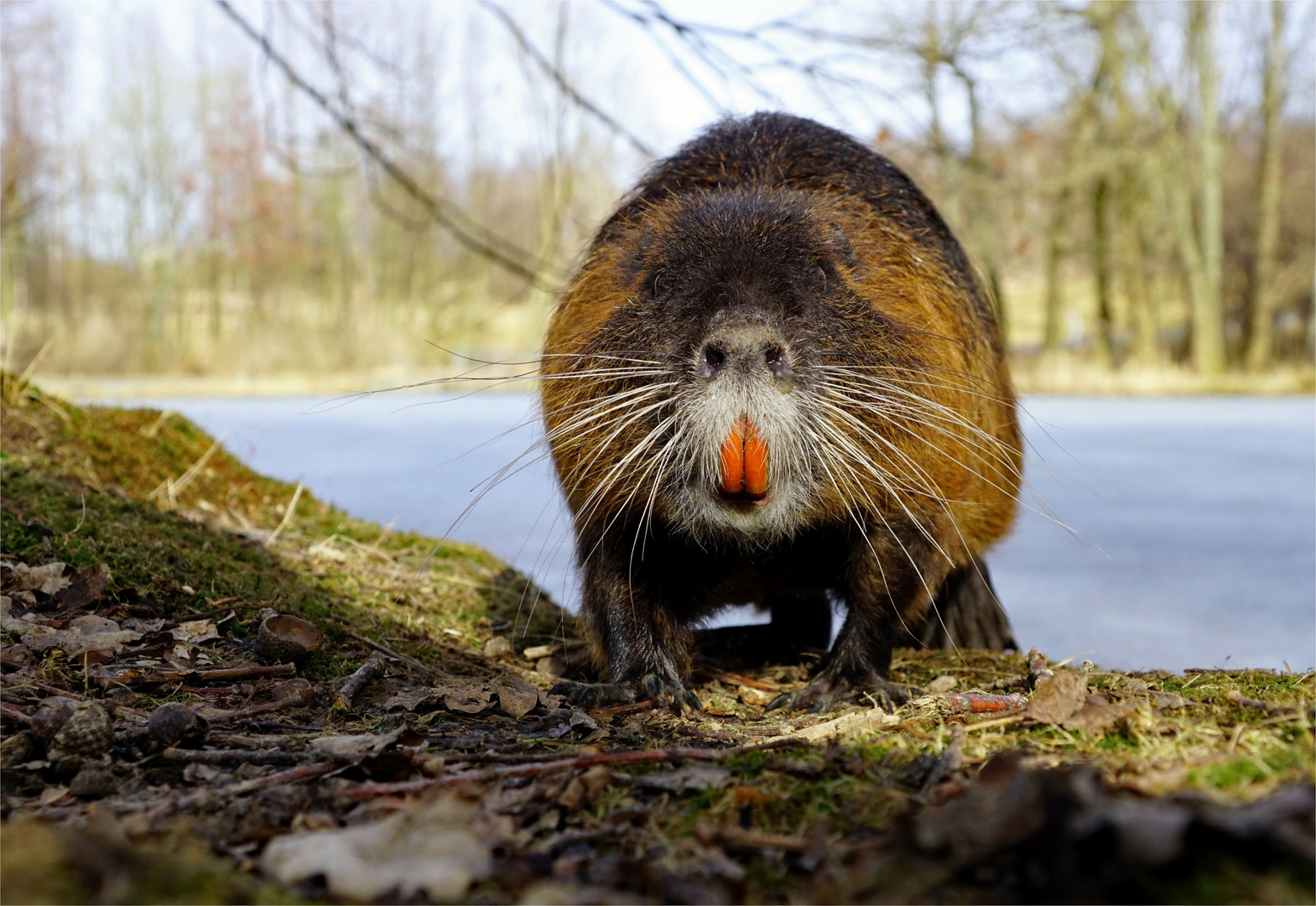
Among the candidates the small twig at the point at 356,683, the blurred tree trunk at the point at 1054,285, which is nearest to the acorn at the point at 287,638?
the small twig at the point at 356,683

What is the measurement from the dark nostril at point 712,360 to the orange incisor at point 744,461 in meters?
0.13

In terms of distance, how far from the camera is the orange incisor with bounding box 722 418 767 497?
2469mm

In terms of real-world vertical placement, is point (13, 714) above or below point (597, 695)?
above

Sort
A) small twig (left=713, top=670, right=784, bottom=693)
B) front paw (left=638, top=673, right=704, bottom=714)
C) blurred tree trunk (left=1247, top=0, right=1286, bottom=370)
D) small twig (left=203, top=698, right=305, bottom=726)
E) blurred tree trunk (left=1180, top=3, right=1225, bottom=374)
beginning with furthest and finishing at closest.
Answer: blurred tree trunk (left=1247, top=0, right=1286, bottom=370) < blurred tree trunk (left=1180, top=3, right=1225, bottom=374) < small twig (left=713, top=670, right=784, bottom=693) < front paw (left=638, top=673, right=704, bottom=714) < small twig (left=203, top=698, right=305, bottom=726)

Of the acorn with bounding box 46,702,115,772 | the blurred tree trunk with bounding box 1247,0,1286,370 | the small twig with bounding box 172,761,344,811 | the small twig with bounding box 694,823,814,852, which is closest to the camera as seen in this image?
→ the small twig with bounding box 694,823,814,852

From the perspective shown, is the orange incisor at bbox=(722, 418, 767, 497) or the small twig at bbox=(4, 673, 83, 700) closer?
the small twig at bbox=(4, 673, 83, 700)

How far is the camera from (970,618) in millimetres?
4355

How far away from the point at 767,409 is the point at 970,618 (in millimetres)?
2320

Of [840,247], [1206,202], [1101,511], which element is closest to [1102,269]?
[1206,202]

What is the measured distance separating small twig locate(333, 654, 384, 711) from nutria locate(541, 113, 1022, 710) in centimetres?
52

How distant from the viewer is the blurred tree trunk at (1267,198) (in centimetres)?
1914

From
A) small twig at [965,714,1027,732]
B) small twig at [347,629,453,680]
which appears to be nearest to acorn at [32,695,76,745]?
small twig at [347,629,453,680]

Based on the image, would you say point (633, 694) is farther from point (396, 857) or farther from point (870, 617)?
point (396, 857)

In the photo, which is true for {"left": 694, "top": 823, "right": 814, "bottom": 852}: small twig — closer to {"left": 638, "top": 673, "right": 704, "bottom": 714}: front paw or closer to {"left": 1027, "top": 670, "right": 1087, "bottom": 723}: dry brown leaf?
{"left": 1027, "top": 670, "right": 1087, "bottom": 723}: dry brown leaf
